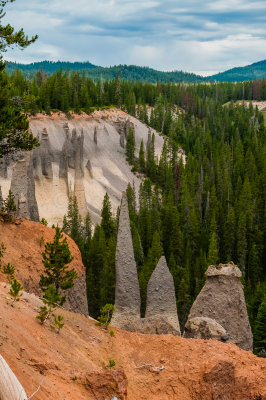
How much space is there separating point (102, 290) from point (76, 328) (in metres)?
23.5

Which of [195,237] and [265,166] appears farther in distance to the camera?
[265,166]

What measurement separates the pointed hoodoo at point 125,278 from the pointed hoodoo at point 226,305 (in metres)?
4.02

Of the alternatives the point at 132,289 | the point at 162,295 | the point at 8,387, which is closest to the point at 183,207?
the point at 132,289

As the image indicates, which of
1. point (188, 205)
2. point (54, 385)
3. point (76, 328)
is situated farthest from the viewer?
point (188, 205)

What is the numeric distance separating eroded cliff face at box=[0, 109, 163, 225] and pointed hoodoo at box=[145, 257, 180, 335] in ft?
83.0

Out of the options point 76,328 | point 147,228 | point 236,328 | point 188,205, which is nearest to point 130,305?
point 236,328

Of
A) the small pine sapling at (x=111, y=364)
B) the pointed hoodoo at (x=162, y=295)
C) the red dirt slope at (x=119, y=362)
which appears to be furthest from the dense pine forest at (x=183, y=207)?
the pointed hoodoo at (x=162, y=295)

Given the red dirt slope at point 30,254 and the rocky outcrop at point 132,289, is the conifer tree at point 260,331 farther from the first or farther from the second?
the red dirt slope at point 30,254

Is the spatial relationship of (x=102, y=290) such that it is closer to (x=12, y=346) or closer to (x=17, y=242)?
(x=17, y=242)

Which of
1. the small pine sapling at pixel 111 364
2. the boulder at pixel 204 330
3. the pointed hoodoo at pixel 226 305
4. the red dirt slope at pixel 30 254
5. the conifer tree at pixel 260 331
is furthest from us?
the conifer tree at pixel 260 331

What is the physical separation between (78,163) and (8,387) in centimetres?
6077

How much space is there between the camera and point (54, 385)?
1008cm

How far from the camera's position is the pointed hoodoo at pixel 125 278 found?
989 inches

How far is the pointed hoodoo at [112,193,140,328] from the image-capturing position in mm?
25125
